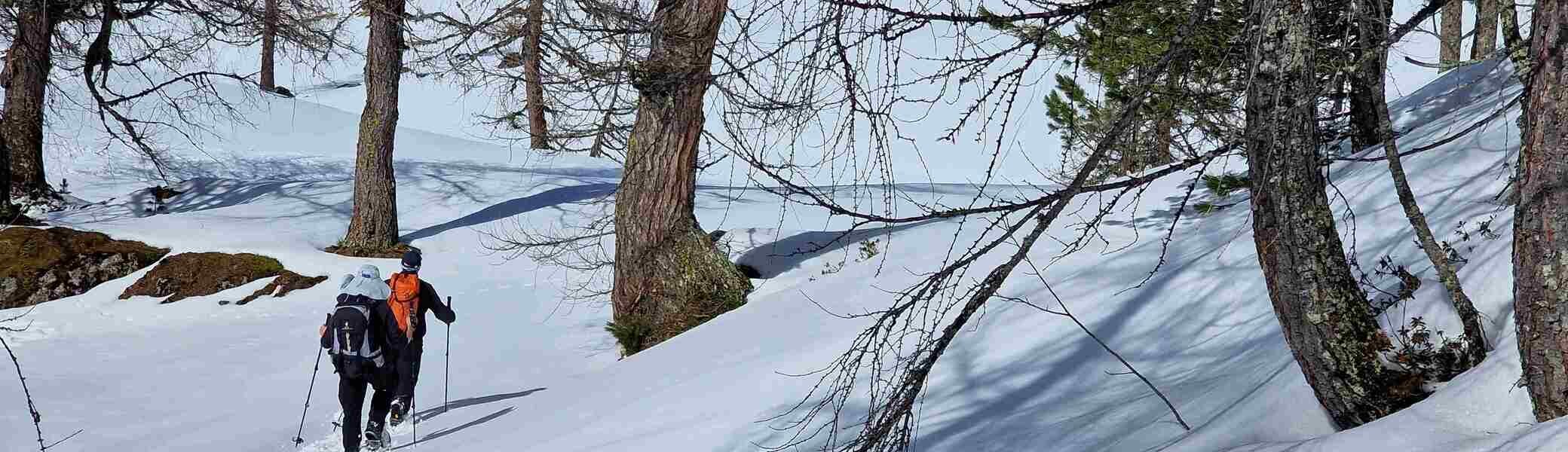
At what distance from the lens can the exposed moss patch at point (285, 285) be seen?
1245 centimetres

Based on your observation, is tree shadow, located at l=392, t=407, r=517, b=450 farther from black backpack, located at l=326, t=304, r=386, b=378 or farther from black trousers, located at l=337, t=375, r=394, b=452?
black backpack, located at l=326, t=304, r=386, b=378

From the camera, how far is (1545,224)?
A: 2.72m

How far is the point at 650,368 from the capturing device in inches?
314

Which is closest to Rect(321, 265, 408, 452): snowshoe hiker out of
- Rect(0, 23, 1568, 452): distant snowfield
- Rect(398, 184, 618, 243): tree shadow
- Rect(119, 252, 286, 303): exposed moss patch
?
Rect(0, 23, 1568, 452): distant snowfield

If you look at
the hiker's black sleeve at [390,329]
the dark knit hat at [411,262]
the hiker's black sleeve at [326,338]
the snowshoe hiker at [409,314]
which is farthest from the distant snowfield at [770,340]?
the dark knit hat at [411,262]

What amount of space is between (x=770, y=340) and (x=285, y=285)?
7355 mm

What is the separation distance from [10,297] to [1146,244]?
11.6 m

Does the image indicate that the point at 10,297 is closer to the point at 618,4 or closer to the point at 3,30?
the point at 3,30

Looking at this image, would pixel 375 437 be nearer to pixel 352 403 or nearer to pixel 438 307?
pixel 352 403

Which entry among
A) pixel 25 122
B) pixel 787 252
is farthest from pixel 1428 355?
pixel 25 122

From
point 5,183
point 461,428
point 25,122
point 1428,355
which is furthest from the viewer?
point 25,122

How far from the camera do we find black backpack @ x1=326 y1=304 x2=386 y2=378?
712 cm

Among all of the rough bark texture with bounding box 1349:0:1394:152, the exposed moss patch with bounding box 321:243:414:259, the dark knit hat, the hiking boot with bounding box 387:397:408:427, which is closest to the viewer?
the rough bark texture with bounding box 1349:0:1394:152

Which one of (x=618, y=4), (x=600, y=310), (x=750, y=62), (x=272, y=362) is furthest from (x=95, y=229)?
(x=750, y=62)
